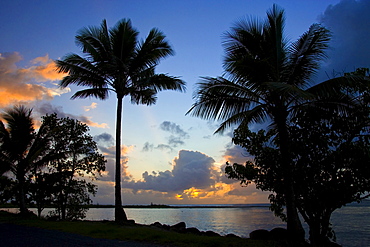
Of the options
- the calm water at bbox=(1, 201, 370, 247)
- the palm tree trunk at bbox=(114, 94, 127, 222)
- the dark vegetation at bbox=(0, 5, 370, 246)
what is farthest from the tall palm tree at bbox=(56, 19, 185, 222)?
the calm water at bbox=(1, 201, 370, 247)

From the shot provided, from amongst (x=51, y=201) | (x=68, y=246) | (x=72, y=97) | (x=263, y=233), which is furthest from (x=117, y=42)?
(x=51, y=201)

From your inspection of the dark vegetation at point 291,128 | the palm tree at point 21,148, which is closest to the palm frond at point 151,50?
the dark vegetation at point 291,128

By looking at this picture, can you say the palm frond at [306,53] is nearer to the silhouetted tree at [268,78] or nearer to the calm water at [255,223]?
the silhouetted tree at [268,78]

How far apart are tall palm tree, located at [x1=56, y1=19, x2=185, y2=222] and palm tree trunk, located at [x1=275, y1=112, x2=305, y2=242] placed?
936 cm

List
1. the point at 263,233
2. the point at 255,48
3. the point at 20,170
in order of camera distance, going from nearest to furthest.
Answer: the point at 255,48, the point at 263,233, the point at 20,170

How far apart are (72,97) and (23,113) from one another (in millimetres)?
9922

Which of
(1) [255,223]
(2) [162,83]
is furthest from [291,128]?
(1) [255,223]

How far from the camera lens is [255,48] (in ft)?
38.6

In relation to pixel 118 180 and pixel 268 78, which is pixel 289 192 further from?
pixel 118 180

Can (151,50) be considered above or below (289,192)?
above

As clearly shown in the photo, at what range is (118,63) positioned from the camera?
674 inches

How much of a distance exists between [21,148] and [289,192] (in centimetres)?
2223

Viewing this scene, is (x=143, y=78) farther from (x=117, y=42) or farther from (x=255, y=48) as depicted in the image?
(x=255, y=48)

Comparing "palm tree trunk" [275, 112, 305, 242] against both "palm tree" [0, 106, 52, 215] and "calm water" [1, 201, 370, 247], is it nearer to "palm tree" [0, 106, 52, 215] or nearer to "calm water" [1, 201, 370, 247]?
"calm water" [1, 201, 370, 247]
